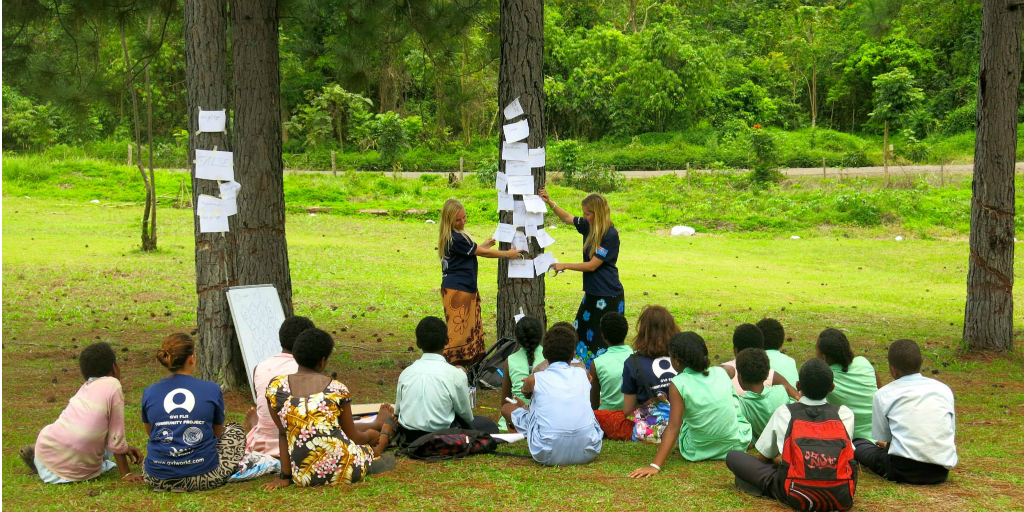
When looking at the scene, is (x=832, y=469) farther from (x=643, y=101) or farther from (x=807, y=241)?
(x=643, y=101)

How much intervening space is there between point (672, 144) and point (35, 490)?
31901mm

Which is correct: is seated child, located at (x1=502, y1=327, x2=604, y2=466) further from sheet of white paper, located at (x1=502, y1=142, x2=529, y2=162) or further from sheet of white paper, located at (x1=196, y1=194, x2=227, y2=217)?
sheet of white paper, located at (x1=196, y1=194, x2=227, y2=217)

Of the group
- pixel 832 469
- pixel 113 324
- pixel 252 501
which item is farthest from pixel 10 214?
pixel 832 469

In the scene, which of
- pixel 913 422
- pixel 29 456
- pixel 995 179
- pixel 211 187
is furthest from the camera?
pixel 995 179

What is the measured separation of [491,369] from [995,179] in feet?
17.4

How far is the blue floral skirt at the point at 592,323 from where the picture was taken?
697cm

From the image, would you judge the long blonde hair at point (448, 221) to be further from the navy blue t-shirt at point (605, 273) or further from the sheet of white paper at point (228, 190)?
the sheet of white paper at point (228, 190)

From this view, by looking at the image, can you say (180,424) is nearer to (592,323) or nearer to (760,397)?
(760,397)

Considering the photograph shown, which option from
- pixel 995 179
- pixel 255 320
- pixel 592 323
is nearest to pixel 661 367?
pixel 592 323

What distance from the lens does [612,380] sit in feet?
18.6

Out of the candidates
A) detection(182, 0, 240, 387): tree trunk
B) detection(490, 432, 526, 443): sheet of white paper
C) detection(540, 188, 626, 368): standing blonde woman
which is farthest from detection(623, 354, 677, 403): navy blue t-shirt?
detection(182, 0, 240, 387): tree trunk

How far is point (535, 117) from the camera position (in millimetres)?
7051

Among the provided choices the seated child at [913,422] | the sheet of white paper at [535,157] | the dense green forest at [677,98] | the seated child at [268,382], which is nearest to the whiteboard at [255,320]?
the seated child at [268,382]

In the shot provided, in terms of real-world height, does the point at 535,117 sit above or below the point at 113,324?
above
